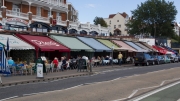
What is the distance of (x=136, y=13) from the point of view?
78.4 m

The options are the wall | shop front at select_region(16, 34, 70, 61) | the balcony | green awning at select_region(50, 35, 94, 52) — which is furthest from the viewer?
the wall

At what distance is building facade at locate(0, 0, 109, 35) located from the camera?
32.8m

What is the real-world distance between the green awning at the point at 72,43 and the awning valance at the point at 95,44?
104cm

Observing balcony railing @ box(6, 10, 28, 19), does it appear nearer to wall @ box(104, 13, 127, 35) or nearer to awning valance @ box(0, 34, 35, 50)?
awning valance @ box(0, 34, 35, 50)

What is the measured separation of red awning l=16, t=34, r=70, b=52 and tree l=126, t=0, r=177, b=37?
5048 centimetres

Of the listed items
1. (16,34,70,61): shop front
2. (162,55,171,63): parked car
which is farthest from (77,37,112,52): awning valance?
(162,55,171,63): parked car

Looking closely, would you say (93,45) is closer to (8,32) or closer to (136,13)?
(8,32)

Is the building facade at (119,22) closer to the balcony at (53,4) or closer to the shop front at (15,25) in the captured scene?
the balcony at (53,4)

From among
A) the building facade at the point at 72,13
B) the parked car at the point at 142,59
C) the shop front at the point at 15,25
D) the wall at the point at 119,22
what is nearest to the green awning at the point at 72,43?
the shop front at the point at 15,25

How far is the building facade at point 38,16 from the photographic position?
3275 cm

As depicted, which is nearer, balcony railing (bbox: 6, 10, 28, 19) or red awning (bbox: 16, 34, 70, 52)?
red awning (bbox: 16, 34, 70, 52)

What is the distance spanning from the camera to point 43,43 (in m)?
27.8

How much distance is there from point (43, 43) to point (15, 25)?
3308mm

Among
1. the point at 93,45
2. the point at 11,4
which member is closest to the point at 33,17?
the point at 11,4
